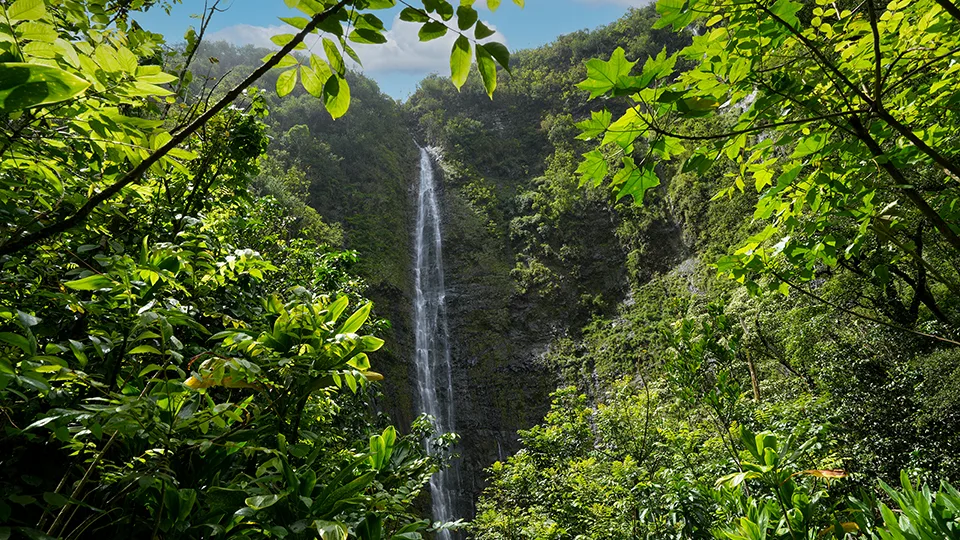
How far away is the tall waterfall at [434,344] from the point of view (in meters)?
13.2

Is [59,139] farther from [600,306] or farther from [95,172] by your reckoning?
[600,306]

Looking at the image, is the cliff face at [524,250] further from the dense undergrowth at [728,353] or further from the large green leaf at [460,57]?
the large green leaf at [460,57]

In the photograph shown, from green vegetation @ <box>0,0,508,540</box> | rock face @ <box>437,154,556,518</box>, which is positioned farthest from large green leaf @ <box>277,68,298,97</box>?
rock face @ <box>437,154,556,518</box>

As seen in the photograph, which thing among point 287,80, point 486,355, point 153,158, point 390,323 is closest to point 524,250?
point 486,355

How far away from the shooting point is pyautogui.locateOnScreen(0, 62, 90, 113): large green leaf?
1.30 feet

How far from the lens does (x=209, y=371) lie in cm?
96

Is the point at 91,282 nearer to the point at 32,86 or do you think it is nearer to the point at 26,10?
the point at 26,10

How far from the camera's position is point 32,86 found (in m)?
0.42

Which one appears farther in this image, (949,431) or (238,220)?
(949,431)

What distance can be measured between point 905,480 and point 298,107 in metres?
28.0

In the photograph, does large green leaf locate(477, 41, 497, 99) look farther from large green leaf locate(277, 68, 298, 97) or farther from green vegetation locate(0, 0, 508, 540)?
large green leaf locate(277, 68, 298, 97)

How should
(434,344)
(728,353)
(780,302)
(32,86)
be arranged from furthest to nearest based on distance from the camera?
(434,344)
(780,302)
(728,353)
(32,86)

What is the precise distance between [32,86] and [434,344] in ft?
53.6

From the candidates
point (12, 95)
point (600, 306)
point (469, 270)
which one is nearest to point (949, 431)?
point (12, 95)
